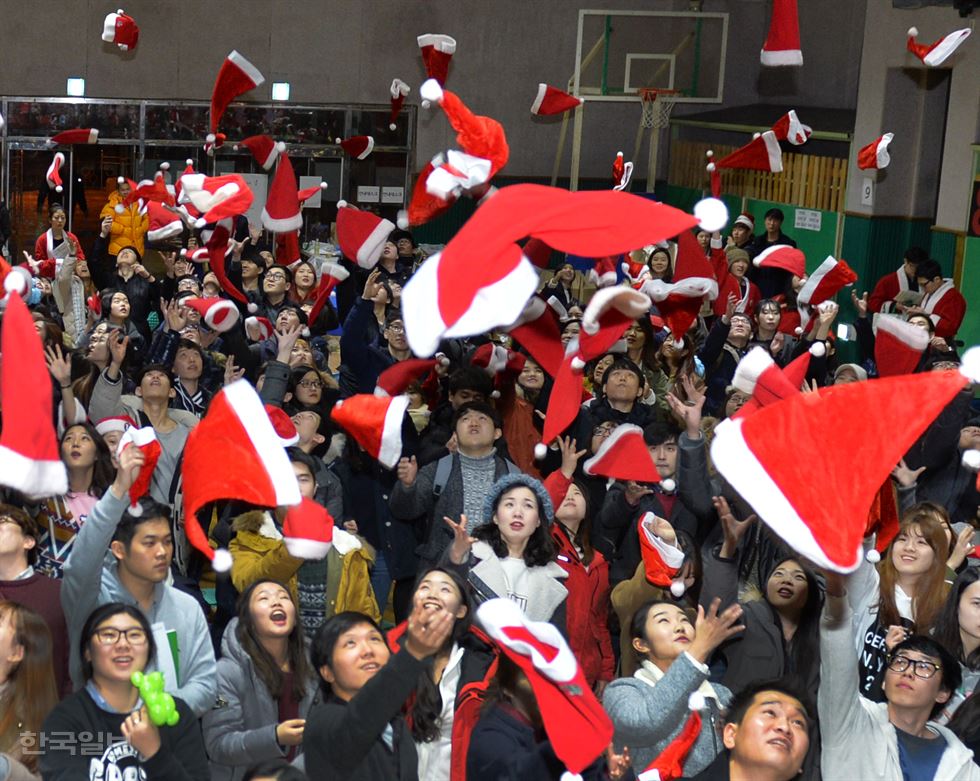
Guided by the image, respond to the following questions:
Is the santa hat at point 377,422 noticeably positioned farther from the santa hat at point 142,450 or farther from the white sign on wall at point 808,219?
the white sign on wall at point 808,219

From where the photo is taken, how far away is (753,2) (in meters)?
16.6

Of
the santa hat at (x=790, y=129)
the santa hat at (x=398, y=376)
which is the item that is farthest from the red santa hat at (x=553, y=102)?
the santa hat at (x=398, y=376)

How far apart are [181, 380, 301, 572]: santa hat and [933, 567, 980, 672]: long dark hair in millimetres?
1925

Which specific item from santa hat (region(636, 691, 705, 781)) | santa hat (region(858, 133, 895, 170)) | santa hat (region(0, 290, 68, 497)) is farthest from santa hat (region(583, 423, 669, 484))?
santa hat (region(858, 133, 895, 170))

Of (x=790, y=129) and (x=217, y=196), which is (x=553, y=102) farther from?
(x=217, y=196)

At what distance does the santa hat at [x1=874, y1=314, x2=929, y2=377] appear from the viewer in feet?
19.4

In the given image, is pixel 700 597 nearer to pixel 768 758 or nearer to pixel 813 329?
pixel 768 758

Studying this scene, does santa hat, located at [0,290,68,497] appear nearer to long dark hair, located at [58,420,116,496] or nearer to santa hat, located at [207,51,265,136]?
long dark hair, located at [58,420,116,496]

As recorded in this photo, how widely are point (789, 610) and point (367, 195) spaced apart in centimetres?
1220

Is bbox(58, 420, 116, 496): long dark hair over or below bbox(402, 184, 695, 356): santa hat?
below

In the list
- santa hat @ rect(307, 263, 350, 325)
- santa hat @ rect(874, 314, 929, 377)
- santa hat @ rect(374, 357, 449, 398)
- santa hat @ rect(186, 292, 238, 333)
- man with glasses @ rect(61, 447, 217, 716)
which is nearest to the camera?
man with glasses @ rect(61, 447, 217, 716)

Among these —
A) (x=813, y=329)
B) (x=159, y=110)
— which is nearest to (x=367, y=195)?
(x=159, y=110)

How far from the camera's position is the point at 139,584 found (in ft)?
12.2

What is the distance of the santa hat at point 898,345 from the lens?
591 cm
